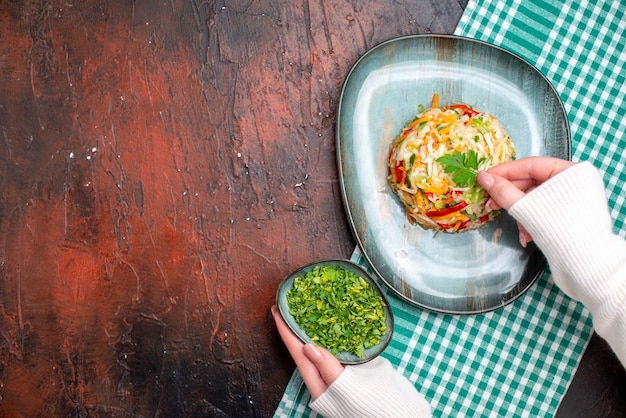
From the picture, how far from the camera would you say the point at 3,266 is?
245cm

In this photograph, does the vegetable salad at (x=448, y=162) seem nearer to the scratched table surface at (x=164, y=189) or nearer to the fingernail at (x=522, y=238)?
the fingernail at (x=522, y=238)

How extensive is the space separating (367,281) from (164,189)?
879 mm

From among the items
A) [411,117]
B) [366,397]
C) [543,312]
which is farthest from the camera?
[543,312]

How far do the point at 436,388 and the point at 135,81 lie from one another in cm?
173

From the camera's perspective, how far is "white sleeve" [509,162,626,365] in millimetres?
2221

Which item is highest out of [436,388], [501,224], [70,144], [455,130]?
[455,130]

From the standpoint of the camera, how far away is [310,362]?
236 cm

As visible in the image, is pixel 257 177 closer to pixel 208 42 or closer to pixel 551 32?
pixel 208 42

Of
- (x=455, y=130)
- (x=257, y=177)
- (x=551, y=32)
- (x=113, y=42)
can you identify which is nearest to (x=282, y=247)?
(x=257, y=177)

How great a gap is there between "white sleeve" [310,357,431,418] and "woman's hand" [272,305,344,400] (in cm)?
3

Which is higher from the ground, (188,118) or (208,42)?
(208,42)

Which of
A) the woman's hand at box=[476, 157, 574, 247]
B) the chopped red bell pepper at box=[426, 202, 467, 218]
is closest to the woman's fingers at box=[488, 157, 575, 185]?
the woman's hand at box=[476, 157, 574, 247]

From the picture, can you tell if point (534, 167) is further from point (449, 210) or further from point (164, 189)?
point (164, 189)

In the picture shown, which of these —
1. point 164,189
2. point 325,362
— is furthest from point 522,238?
point 164,189
